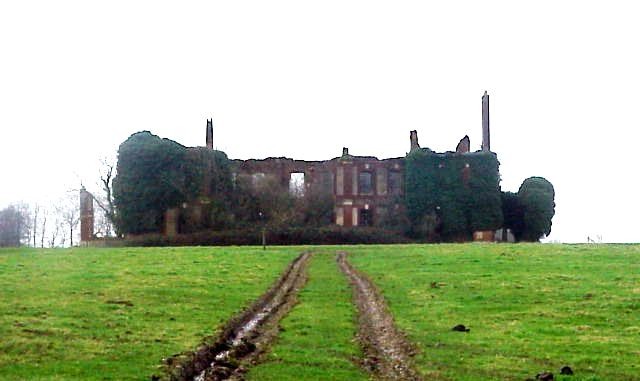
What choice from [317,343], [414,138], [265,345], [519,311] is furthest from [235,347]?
[414,138]

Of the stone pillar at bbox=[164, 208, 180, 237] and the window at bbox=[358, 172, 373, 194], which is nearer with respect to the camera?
the stone pillar at bbox=[164, 208, 180, 237]

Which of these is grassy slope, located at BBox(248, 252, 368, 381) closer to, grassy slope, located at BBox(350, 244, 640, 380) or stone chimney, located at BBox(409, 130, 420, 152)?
grassy slope, located at BBox(350, 244, 640, 380)

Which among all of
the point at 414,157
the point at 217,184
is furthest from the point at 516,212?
the point at 217,184

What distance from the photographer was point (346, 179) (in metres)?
88.1

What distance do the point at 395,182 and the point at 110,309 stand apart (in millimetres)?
66944

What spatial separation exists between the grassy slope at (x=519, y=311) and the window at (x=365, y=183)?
45.4m

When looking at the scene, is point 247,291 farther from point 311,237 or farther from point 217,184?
point 217,184

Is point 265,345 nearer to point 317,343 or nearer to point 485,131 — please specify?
point 317,343

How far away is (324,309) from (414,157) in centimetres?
6085

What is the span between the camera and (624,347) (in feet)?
56.0

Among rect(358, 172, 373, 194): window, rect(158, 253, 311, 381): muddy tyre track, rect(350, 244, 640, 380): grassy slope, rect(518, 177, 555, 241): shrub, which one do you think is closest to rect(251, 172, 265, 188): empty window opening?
rect(358, 172, 373, 194): window

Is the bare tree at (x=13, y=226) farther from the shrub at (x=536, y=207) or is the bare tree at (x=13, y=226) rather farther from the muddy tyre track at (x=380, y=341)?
the muddy tyre track at (x=380, y=341)

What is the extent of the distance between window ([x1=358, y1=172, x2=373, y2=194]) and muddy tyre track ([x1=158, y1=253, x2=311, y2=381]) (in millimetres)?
58838

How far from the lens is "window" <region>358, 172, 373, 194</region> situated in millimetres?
87812
